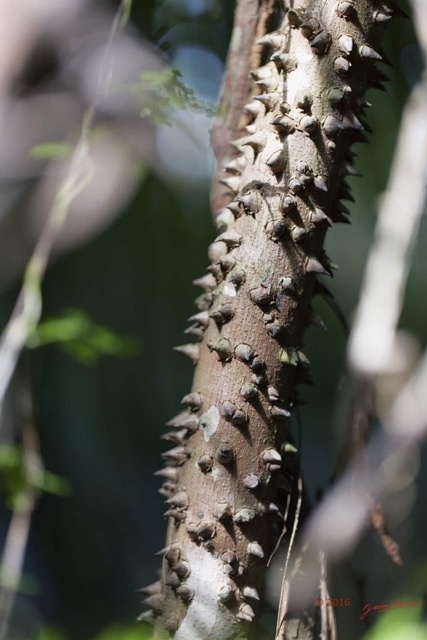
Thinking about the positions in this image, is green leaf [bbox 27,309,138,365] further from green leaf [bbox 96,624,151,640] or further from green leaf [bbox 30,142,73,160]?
green leaf [bbox 96,624,151,640]

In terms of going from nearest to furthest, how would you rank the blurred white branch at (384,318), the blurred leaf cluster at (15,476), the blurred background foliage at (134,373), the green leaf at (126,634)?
the green leaf at (126,634), the blurred white branch at (384,318), the blurred leaf cluster at (15,476), the blurred background foliage at (134,373)

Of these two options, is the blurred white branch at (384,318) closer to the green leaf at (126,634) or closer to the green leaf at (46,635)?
the green leaf at (126,634)

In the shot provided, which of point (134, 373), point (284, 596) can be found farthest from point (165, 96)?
point (134, 373)

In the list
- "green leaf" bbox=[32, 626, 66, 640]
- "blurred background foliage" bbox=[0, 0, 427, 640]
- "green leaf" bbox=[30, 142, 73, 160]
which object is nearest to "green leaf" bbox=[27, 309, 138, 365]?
"green leaf" bbox=[30, 142, 73, 160]

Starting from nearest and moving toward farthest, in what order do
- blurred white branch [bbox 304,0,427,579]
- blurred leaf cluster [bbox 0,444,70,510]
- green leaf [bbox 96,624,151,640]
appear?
green leaf [bbox 96,624,151,640] → blurred white branch [bbox 304,0,427,579] → blurred leaf cluster [bbox 0,444,70,510]

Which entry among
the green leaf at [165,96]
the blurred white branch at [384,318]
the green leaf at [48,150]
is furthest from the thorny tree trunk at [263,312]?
the green leaf at [48,150]

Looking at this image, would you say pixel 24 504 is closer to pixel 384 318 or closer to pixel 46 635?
pixel 46 635
